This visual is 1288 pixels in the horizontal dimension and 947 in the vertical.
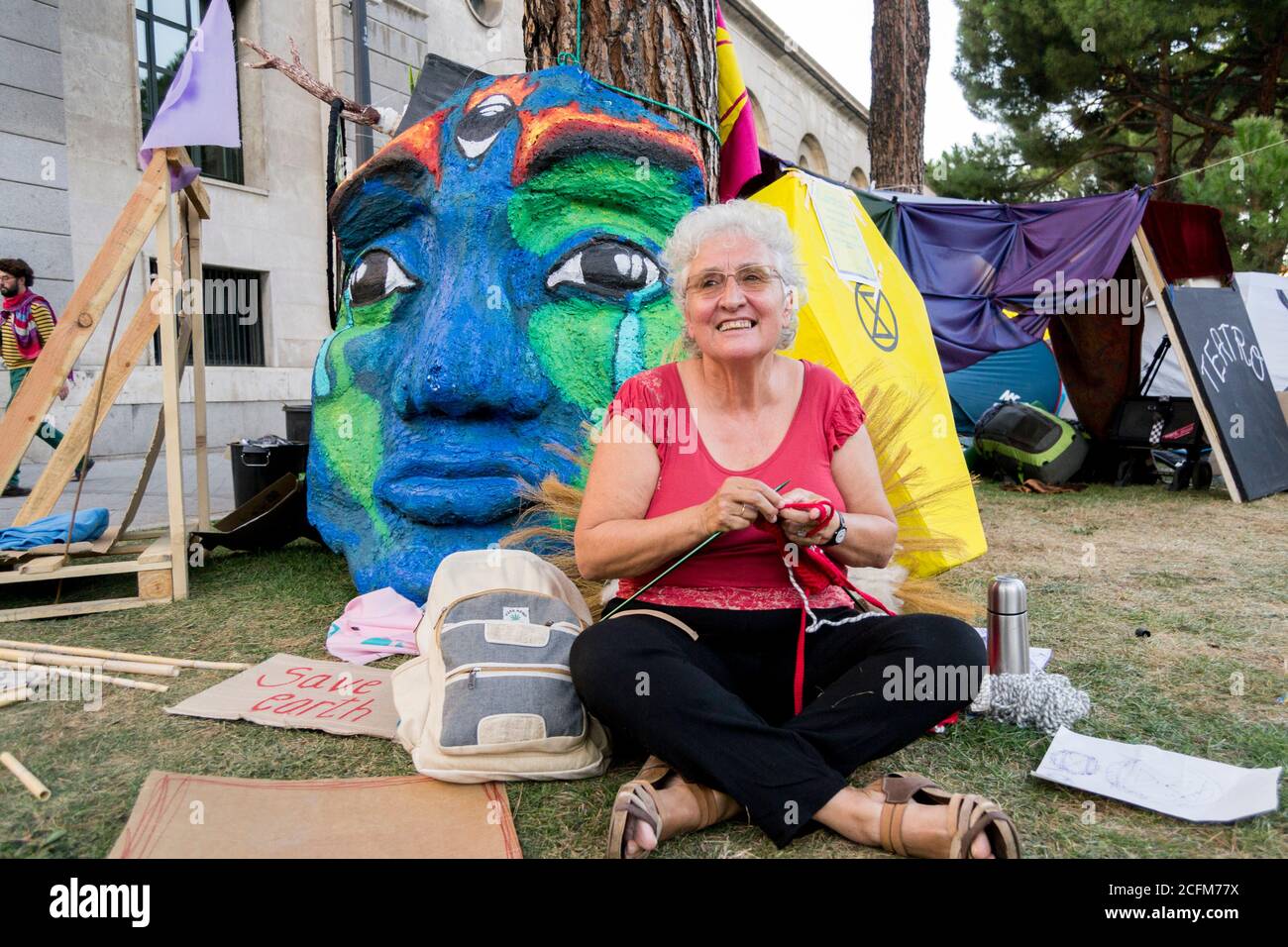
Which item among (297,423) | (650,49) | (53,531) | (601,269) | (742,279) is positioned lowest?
(53,531)

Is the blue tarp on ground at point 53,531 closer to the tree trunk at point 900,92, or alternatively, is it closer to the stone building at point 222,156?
the stone building at point 222,156

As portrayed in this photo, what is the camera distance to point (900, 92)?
8383 mm

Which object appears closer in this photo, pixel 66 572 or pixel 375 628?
pixel 375 628

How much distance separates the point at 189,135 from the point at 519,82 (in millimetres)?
1260

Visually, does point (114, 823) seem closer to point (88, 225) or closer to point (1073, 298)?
point (1073, 298)

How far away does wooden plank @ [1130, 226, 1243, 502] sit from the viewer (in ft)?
20.9

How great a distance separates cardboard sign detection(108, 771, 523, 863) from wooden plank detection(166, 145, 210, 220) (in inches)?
99.4

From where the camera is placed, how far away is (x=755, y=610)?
2.06m

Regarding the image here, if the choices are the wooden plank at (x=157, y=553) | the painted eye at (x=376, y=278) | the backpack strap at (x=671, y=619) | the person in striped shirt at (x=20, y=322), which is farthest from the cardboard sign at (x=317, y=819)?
the person in striped shirt at (x=20, y=322)

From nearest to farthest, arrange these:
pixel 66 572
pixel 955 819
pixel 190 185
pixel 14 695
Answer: pixel 955 819 → pixel 14 695 → pixel 66 572 → pixel 190 185

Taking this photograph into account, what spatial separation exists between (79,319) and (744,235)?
2.62 m

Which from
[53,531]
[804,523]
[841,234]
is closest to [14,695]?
[53,531]

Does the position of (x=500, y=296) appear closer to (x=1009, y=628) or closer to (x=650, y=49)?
(x=650, y=49)

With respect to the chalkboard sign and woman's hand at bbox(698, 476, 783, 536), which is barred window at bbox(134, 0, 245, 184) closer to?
the chalkboard sign
